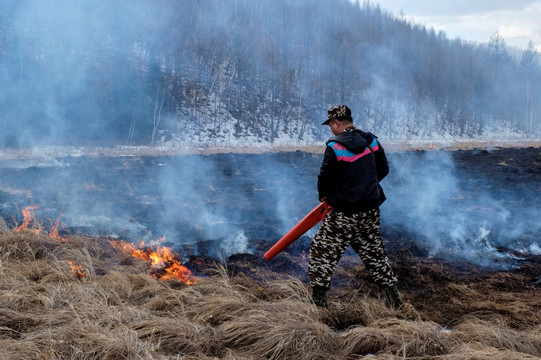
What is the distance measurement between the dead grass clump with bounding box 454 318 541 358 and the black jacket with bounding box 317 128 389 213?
3.60ft

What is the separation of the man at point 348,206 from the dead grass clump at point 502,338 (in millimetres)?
712

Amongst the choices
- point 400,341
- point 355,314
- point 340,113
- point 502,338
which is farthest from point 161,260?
point 502,338

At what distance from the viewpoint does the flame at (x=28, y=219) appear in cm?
496

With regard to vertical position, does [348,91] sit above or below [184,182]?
above

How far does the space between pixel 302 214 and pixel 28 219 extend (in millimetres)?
4283

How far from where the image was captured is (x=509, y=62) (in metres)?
54.4

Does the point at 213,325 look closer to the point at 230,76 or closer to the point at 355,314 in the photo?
the point at 355,314

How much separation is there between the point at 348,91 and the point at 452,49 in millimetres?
25386

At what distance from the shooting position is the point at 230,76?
105ft

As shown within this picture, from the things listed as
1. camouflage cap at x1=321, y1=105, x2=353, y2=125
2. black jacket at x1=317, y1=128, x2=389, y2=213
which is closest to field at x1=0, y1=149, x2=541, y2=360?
black jacket at x1=317, y1=128, x2=389, y2=213

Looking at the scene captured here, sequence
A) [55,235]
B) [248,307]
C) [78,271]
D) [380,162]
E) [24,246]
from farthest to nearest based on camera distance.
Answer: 1. [55,235]
2. [24,246]
3. [78,271]
4. [380,162]
5. [248,307]

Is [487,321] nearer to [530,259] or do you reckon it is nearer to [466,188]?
[530,259]

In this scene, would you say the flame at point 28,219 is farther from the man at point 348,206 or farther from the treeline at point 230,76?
the treeline at point 230,76

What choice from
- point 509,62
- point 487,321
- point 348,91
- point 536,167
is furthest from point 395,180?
point 509,62
